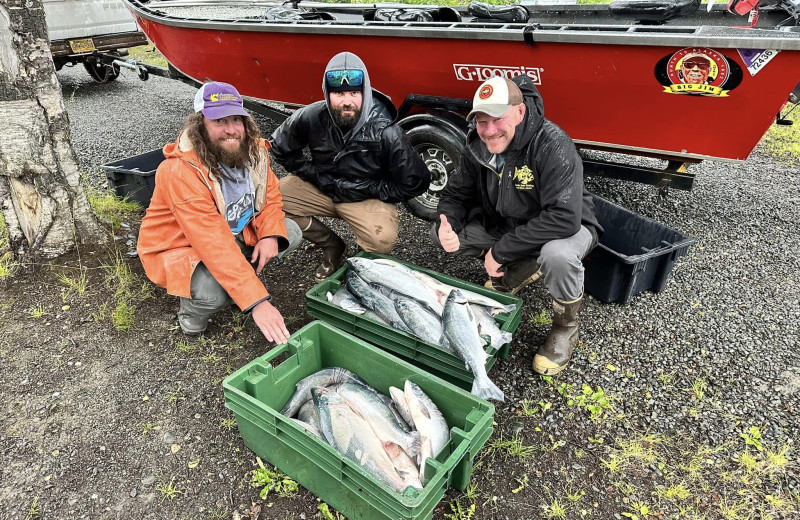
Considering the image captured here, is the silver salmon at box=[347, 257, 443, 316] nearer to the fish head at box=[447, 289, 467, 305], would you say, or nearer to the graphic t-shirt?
the fish head at box=[447, 289, 467, 305]

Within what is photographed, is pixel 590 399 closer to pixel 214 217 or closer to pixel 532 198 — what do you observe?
pixel 532 198

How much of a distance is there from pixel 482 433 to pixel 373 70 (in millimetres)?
3639

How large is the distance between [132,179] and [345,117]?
2469mm

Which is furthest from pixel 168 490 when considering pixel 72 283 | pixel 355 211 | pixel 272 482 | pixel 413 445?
pixel 355 211

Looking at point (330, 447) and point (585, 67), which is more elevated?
point (585, 67)

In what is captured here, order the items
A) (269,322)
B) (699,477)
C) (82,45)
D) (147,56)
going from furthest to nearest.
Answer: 1. (147,56)
2. (82,45)
3. (269,322)
4. (699,477)

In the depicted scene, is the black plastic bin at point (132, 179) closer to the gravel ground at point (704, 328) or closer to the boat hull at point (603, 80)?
the gravel ground at point (704, 328)

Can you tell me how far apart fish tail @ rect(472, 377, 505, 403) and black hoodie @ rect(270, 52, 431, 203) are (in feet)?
6.14

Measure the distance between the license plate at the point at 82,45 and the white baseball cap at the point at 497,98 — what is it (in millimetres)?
8402

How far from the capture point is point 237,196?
3.30 meters

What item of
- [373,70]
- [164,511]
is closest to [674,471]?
[164,511]

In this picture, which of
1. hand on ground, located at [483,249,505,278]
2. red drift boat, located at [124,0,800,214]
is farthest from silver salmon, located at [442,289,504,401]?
red drift boat, located at [124,0,800,214]

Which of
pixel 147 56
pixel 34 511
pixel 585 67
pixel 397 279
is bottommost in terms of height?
pixel 34 511

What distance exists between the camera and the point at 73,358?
3.25 m
